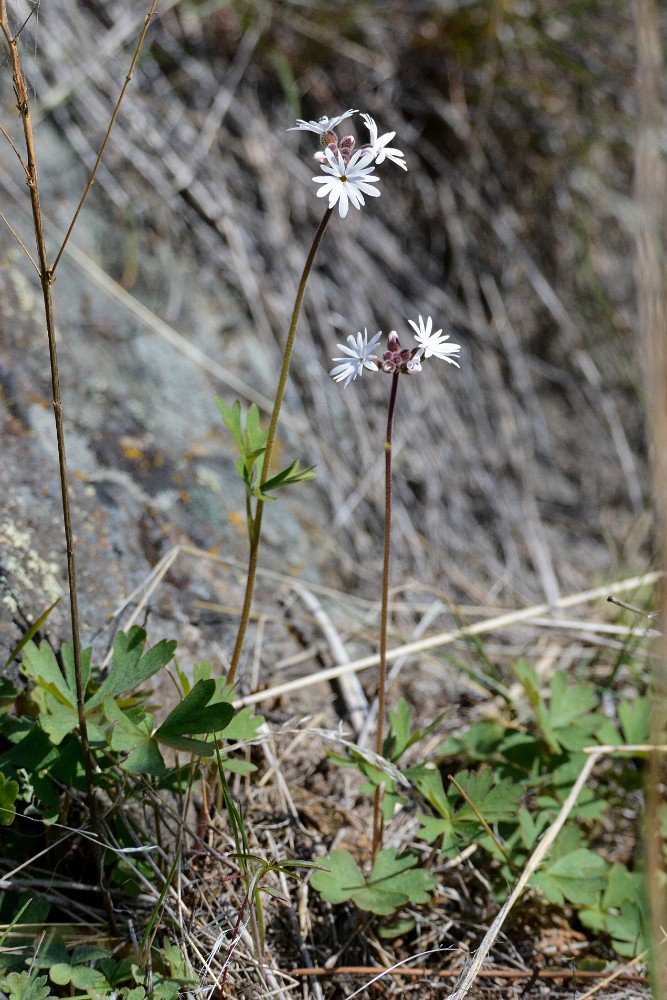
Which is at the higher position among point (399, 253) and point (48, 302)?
point (399, 253)

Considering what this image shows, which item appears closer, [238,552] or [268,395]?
[238,552]

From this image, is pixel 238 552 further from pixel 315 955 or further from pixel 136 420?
pixel 315 955

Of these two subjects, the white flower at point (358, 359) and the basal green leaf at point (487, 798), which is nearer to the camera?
the white flower at point (358, 359)

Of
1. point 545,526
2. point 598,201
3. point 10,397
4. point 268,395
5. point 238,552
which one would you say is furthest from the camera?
point 598,201

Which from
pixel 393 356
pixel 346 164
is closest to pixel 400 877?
pixel 393 356

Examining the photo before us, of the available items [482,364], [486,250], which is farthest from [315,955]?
[486,250]

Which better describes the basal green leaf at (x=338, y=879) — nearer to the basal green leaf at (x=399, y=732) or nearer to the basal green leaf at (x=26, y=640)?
the basal green leaf at (x=399, y=732)

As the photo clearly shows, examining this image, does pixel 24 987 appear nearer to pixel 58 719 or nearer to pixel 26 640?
pixel 58 719

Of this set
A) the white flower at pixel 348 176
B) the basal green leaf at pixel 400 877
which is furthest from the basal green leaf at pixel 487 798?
the white flower at pixel 348 176
